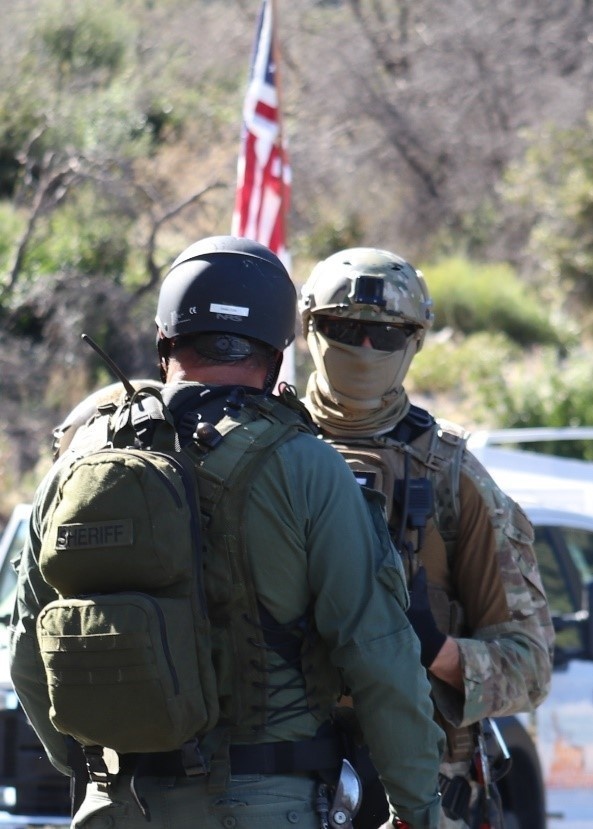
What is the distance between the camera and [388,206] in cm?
2459

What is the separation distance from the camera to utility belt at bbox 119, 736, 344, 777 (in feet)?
7.39

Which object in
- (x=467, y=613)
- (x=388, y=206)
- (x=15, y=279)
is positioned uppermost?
(x=388, y=206)

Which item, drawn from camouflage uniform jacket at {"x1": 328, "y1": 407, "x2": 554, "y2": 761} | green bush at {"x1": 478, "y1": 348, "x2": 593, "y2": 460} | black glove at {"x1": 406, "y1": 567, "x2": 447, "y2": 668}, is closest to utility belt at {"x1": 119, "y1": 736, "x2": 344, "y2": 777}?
black glove at {"x1": 406, "y1": 567, "x2": 447, "y2": 668}

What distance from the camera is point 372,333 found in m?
3.19

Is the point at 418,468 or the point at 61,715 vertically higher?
the point at 418,468

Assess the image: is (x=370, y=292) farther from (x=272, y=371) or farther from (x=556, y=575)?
(x=556, y=575)

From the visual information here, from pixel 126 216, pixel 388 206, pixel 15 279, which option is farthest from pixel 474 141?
pixel 15 279

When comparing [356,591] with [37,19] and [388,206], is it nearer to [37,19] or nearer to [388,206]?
[37,19]

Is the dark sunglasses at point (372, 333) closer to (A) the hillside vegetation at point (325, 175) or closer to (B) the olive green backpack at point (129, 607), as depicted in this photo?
(B) the olive green backpack at point (129, 607)

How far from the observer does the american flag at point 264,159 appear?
705 cm

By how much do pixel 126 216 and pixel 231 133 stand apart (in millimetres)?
8481

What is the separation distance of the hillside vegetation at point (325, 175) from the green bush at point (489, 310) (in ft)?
0.12

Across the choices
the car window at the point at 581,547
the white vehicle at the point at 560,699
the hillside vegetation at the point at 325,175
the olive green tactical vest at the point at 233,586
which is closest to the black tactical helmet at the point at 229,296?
the olive green tactical vest at the point at 233,586

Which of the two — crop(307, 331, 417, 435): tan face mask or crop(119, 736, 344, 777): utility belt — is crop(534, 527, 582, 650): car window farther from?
crop(119, 736, 344, 777): utility belt
